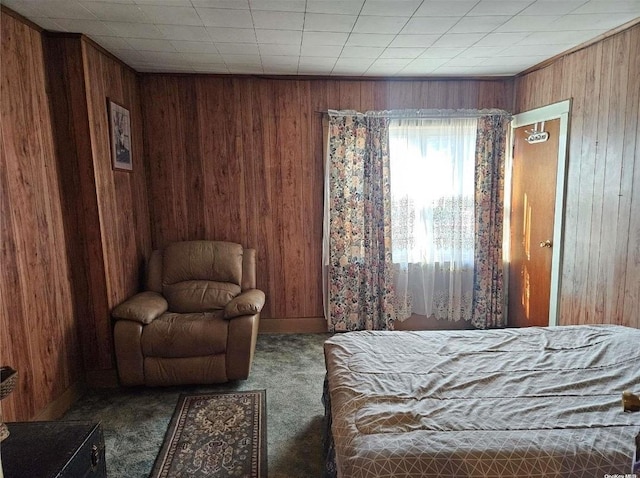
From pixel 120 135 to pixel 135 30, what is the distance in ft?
3.08

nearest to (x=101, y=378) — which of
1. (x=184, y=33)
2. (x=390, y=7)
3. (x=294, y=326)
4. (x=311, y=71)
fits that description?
(x=294, y=326)

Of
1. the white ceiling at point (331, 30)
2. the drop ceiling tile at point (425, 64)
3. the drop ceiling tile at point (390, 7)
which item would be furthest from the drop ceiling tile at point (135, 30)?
the drop ceiling tile at point (425, 64)

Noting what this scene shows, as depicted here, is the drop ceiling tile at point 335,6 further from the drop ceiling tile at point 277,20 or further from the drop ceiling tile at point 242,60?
the drop ceiling tile at point 242,60

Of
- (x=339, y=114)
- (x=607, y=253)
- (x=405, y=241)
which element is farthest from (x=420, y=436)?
(x=339, y=114)

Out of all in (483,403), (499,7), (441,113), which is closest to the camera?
(483,403)

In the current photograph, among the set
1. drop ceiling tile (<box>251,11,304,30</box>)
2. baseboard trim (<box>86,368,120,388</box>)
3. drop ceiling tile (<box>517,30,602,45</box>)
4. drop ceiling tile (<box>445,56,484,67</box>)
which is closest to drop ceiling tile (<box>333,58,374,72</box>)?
drop ceiling tile (<box>445,56,484,67</box>)

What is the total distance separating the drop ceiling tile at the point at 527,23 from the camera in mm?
2410

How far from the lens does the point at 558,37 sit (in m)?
2.77

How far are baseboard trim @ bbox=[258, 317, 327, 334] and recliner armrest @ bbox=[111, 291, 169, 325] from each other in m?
1.13

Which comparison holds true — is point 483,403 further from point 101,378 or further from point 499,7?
point 101,378

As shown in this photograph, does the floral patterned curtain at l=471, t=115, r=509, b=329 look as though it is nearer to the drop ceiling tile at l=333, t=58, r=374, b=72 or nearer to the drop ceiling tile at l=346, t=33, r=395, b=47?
the drop ceiling tile at l=333, t=58, r=374, b=72

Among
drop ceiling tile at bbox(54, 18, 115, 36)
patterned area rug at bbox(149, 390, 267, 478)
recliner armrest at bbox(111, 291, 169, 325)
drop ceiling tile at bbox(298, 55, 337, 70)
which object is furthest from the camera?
drop ceiling tile at bbox(298, 55, 337, 70)

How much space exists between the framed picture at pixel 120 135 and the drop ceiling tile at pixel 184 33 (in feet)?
2.62

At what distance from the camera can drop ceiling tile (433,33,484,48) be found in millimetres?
2705
